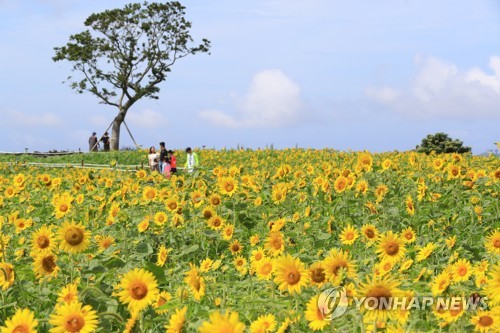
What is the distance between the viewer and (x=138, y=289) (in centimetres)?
324

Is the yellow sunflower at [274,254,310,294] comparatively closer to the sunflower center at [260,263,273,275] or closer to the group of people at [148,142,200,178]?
the sunflower center at [260,263,273,275]

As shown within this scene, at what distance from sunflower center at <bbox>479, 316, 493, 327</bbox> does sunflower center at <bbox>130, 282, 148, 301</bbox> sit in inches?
61.2

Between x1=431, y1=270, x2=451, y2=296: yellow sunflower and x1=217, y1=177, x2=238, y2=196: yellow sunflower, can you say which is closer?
x1=431, y1=270, x2=451, y2=296: yellow sunflower

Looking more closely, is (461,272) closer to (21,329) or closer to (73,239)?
(73,239)

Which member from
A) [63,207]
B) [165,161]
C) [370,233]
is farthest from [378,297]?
[165,161]

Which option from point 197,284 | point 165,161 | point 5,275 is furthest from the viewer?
point 165,161

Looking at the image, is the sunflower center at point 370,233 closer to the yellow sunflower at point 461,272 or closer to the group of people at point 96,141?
the yellow sunflower at point 461,272

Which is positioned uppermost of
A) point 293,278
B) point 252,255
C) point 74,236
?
point 74,236

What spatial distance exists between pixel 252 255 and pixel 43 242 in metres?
2.23

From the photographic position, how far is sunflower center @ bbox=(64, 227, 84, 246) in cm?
A: 430

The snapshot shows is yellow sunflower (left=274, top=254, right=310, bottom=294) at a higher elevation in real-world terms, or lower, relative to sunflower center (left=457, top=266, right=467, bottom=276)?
higher

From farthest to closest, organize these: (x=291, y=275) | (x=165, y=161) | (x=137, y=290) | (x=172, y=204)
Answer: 1. (x=165, y=161)
2. (x=172, y=204)
3. (x=291, y=275)
4. (x=137, y=290)

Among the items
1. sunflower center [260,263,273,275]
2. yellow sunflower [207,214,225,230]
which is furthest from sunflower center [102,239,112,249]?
sunflower center [260,263,273,275]

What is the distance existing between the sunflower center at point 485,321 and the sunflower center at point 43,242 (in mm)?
2775
